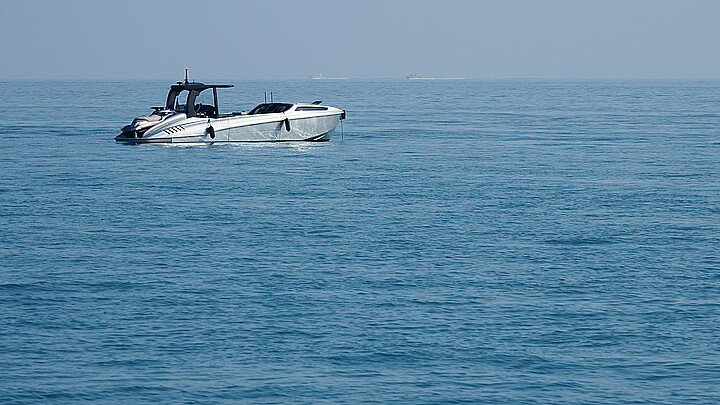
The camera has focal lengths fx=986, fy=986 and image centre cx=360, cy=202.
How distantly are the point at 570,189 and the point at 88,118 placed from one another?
59228 millimetres

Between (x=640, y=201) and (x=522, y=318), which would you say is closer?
(x=522, y=318)

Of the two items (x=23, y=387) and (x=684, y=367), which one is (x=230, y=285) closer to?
(x=23, y=387)

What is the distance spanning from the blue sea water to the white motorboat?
1097 cm

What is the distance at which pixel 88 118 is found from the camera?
8525 cm

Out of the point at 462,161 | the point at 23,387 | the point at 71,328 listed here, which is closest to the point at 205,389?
the point at 23,387

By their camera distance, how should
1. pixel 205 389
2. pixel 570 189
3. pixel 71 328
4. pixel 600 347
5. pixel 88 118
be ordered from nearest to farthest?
pixel 205 389
pixel 600 347
pixel 71 328
pixel 570 189
pixel 88 118

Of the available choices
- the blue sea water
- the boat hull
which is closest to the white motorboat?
the boat hull

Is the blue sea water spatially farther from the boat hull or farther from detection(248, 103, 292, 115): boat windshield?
detection(248, 103, 292, 115): boat windshield

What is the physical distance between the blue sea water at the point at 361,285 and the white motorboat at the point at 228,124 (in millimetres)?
10971

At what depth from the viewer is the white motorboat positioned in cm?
5341

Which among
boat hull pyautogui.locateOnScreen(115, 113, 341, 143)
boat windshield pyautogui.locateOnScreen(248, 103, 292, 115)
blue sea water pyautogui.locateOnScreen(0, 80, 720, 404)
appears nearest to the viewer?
blue sea water pyautogui.locateOnScreen(0, 80, 720, 404)

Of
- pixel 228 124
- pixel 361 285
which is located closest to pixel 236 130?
pixel 228 124

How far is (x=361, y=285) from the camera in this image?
2000 centimetres

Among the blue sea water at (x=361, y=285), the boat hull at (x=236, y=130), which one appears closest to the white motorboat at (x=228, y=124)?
the boat hull at (x=236, y=130)
